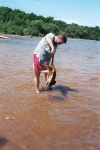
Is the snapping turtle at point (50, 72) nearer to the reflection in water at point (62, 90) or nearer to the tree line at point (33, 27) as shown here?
the reflection in water at point (62, 90)

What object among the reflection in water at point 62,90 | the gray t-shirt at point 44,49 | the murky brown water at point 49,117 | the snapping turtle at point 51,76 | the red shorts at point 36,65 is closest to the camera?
the murky brown water at point 49,117

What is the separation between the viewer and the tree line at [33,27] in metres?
87.0

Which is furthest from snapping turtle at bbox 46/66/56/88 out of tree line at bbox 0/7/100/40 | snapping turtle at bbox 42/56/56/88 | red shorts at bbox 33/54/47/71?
tree line at bbox 0/7/100/40

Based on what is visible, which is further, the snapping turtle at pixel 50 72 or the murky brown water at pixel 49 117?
the snapping turtle at pixel 50 72

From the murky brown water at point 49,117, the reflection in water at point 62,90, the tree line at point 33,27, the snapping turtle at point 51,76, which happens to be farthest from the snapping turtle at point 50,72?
the tree line at point 33,27

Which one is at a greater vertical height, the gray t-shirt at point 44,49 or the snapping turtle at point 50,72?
the gray t-shirt at point 44,49

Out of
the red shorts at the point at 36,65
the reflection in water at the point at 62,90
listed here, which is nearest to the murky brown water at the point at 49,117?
the reflection in water at the point at 62,90

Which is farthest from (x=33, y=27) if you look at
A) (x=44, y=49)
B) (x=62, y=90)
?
(x=44, y=49)

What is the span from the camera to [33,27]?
8950cm

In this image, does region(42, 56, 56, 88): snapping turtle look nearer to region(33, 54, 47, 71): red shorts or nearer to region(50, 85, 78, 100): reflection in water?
region(33, 54, 47, 71): red shorts

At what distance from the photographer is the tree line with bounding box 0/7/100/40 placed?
87.0 m

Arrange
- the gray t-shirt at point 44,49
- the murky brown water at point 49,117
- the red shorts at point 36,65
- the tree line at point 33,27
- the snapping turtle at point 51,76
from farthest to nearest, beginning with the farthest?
the tree line at point 33,27
the snapping turtle at point 51,76
the red shorts at point 36,65
the gray t-shirt at point 44,49
the murky brown water at point 49,117

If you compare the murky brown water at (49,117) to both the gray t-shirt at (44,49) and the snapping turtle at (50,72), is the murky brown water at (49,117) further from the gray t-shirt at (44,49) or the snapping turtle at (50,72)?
the gray t-shirt at (44,49)

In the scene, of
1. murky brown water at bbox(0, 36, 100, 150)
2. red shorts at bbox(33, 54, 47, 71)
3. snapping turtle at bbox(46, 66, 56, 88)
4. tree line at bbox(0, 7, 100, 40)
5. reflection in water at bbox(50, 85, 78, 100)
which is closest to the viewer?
murky brown water at bbox(0, 36, 100, 150)
